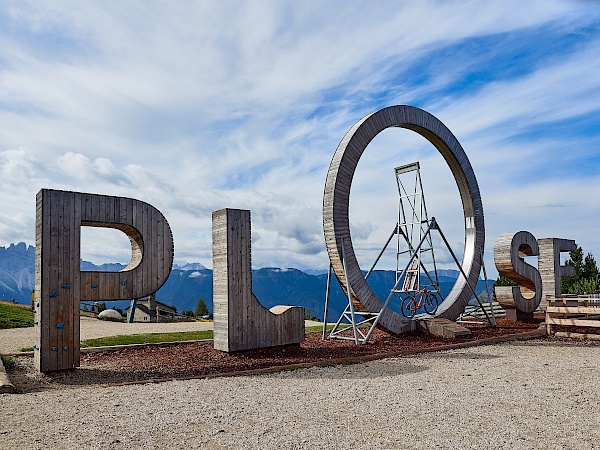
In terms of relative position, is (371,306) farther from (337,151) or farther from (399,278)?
(337,151)

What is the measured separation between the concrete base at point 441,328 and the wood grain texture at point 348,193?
0.31 meters

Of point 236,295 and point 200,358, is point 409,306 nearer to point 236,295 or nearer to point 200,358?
point 236,295

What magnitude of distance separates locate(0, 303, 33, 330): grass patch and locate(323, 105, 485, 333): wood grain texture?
11954 millimetres

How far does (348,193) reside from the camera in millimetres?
11555

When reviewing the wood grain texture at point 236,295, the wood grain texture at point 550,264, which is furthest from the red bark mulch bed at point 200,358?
the wood grain texture at point 550,264

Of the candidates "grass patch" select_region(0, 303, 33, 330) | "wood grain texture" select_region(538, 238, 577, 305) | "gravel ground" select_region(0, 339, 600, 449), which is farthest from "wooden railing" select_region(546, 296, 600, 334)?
"grass patch" select_region(0, 303, 33, 330)

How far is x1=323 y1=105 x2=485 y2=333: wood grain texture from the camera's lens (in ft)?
37.1

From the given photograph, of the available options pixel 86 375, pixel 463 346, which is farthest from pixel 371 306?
pixel 86 375

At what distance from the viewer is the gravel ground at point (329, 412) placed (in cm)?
470

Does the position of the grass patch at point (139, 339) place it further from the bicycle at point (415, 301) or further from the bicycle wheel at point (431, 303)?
the bicycle wheel at point (431, 303)

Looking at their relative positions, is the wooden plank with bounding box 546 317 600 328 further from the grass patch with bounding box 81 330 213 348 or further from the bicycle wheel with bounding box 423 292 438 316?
the grass patch with bounding box 81 330 213 348

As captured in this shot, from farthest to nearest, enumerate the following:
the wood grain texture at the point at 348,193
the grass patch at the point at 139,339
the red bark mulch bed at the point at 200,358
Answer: the grass patch at the point at 139,339 < the wood grain texture at the point at 348,193 < the red bark mulch bed at the point at 200,358

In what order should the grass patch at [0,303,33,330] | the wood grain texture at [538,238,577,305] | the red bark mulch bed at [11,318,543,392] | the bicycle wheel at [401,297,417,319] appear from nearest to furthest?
the red bark mulch bed at [11,318,543,392] < the bicycle wheel at [401,297,417,319] < the grass patch at [0,303,33,330] < the wood grain texture at [538,238,577,305]

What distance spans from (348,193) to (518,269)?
7.23m
